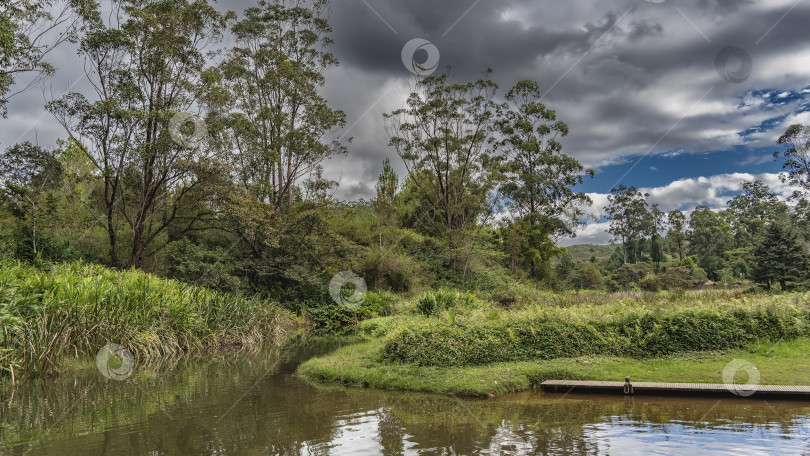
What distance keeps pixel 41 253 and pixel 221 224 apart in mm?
8343

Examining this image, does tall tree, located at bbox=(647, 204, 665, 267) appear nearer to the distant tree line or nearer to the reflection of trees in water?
the distant tree line

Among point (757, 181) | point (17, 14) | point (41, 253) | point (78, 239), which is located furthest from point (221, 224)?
point (757, 181)

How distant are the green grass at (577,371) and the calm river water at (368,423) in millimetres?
407

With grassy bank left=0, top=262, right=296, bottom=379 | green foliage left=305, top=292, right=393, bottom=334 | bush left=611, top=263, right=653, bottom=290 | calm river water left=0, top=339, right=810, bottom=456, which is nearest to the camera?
calm river water left=0, top=339, right=810, bottom=456

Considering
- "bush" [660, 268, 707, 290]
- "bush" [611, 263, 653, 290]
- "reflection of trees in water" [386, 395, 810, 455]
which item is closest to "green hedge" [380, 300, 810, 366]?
"reflection of trees in water" [386, 395, 810, 455]

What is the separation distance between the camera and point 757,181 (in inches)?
2534

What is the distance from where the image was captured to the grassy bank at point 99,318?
8.98 meters

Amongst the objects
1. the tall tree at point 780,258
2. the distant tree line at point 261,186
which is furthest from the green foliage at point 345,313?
the tall tree at point 780,258

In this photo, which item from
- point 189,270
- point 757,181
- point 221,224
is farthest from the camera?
point 757,181

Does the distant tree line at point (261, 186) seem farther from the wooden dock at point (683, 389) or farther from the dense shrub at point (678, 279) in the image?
the wooden dock at point (683, 389)

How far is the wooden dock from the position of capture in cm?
709

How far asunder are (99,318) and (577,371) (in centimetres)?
1013

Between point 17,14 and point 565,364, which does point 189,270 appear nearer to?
point 17,14

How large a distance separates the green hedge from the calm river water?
182 centimetres
